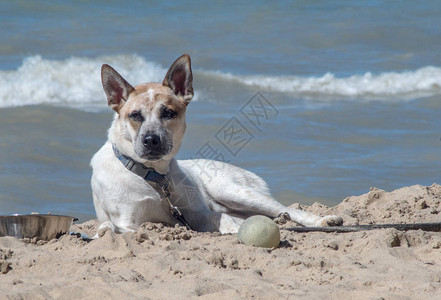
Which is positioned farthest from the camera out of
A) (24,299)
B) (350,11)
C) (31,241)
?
(350,11)

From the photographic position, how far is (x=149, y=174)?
5047mm

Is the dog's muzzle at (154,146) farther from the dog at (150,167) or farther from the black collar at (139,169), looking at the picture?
the black collar at (139,169)

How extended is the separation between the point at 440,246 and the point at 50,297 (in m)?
2.42

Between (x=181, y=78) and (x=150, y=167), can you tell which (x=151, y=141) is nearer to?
(x=150, y=167)

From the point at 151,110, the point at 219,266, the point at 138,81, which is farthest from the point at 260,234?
the point at 138,81

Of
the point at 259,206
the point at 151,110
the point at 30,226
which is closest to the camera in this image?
the point at 30,226

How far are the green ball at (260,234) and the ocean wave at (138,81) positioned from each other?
845cm

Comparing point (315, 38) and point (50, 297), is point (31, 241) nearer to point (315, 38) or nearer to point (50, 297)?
point (50, 297)

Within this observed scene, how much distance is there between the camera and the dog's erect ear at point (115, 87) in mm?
5035

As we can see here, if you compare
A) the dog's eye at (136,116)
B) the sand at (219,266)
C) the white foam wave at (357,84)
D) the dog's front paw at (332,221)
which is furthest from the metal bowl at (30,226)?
the white foam wave at (357,84)

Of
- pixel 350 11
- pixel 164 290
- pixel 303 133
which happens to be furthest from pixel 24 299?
pixel 350 11

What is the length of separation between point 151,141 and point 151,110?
0.25m

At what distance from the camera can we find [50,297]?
328 cm

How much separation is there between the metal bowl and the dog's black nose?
780mm
